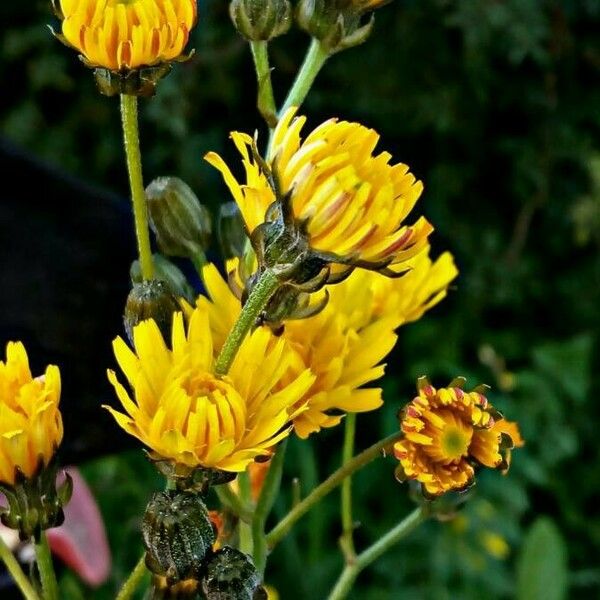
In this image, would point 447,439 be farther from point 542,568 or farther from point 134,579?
point 542,568

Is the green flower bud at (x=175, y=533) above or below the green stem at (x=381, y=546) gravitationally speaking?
above

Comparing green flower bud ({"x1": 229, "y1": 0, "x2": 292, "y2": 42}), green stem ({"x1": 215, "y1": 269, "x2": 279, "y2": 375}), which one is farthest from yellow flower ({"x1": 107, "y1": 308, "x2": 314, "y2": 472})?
green flower bud ({"x1": 229, "y1": 0, "x2": 292, "y2": 42})

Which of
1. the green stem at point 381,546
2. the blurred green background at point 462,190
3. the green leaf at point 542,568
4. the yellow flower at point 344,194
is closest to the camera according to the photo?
the yellow flower at point 344,194

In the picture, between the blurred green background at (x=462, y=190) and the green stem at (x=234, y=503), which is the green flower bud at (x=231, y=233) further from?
the blurred green background at (x=462, y=190)

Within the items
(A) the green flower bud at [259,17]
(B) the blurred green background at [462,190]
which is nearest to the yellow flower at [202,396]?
(A) the green flower bud at [259,17]

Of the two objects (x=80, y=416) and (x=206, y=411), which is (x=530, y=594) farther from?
(x=206, y=411)

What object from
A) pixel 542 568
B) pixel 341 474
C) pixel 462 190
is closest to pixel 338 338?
pixel 341 474
